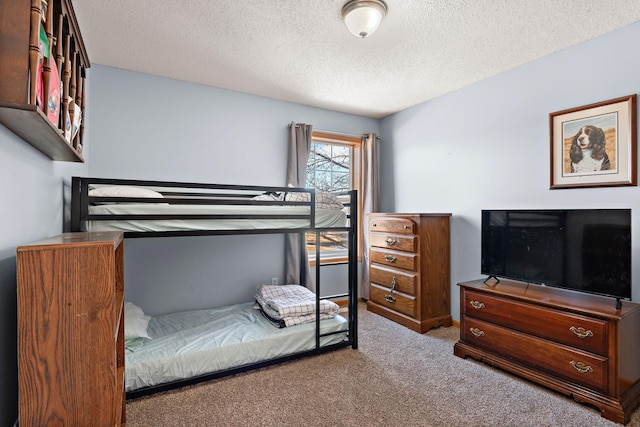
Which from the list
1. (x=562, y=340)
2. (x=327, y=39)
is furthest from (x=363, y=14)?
(x=562, y=340)

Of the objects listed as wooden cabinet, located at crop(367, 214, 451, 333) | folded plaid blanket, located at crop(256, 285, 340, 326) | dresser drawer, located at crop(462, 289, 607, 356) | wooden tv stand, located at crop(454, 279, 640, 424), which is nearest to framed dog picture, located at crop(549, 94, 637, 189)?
wooden tv stand, located at crop(454, 279, 640, 424)

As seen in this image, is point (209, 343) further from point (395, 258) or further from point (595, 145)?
point (595, 145)

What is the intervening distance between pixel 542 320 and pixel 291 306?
1823 mm

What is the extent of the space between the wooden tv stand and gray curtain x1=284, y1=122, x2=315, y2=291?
1745mm

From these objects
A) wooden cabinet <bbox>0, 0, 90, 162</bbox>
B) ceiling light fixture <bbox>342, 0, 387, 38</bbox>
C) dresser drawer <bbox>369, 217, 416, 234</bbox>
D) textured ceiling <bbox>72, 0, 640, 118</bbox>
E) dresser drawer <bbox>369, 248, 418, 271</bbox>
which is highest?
textured ceiling <bbox>72, 0, 640, 118</bbox>

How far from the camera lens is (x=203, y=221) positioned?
2213 mm

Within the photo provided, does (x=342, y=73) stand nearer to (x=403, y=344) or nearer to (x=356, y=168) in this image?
(x=356, y=168)

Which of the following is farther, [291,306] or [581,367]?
[291,306]

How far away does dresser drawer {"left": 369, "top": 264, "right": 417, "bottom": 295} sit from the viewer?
326 cm

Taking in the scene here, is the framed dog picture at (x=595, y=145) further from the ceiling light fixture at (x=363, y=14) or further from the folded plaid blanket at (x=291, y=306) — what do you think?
the folded plaid blanket at (x=291, y=306)

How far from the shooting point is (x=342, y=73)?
2918 mm

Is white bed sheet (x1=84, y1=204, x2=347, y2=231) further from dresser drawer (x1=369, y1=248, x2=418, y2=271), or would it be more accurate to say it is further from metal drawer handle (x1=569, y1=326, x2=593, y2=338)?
metal drawer handle (x1=569, y1=326, x2=593, y2=338)

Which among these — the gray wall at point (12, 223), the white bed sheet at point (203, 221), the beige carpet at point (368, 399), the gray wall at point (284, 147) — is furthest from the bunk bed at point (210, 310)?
the gray wall at point (12, 223)

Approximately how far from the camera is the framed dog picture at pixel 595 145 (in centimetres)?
219
